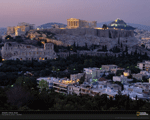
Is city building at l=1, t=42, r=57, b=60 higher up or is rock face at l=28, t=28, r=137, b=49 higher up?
rock face at l=28, t=28, r=137, b=49

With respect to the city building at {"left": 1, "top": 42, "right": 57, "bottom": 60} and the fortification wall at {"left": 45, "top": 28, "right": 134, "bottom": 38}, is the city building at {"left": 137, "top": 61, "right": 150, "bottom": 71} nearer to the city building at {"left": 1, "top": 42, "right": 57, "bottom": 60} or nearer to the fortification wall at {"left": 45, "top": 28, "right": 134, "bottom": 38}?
the city building at {"left": 1, "top": 42, "right": 57, "bottom": 60}

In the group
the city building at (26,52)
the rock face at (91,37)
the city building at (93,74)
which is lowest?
the city building at (93,74)

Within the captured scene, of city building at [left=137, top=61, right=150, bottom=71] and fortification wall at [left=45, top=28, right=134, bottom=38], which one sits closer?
city building at [left=137, top=61, right=150, bottom=71]

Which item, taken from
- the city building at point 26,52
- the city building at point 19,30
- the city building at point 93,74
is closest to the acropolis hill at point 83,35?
the city building at point 19,30

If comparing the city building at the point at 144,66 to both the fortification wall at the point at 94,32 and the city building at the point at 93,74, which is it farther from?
the fortification wall at the point at 94,32

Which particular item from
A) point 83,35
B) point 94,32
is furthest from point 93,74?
point 94,32

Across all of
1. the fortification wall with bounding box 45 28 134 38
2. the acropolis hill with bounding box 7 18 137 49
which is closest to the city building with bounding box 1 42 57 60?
the acropolis hill with bounding box 7 18 137 49

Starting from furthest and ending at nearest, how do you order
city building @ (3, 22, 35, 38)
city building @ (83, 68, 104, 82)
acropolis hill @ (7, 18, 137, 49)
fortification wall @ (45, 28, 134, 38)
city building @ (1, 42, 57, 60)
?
1. fortification wall @ (45, 28, 134, 38)
2. city building @ (3, 22, 35, 38)
3. acropolis hill @ (7, 18, 137, 49)
4. city building @ (1, 42, 57, 60)
5. city building @ (83, 68, 104, 82)

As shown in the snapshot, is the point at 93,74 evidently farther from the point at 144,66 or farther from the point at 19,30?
the point at 19,30

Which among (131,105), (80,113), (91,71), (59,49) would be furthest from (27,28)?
(80,113)
